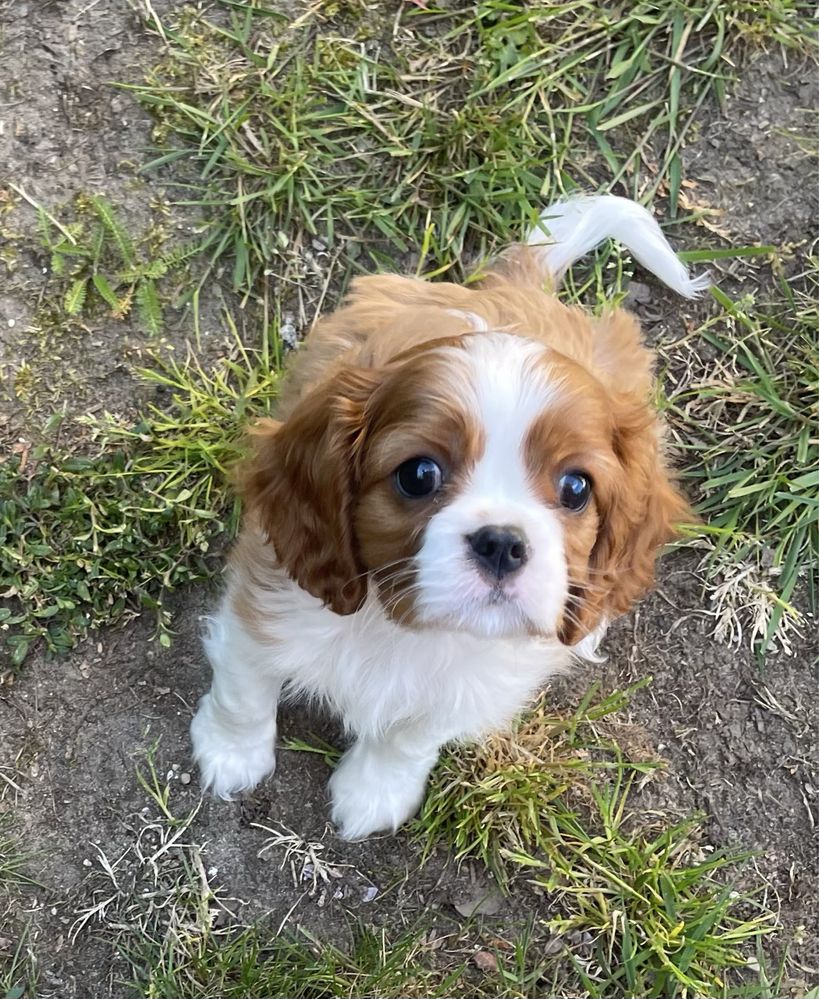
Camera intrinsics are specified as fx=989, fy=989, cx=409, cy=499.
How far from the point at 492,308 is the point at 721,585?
1.64m

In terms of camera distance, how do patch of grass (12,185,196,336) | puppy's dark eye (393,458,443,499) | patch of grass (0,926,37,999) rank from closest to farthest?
puppy's dark eye (393,458,443,499), patch of grass (0,926,37,999), patch of grass (12,185,196,336)

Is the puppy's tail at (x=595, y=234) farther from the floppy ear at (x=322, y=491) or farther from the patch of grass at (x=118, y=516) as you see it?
the floppy ear at (x=322, y=491)

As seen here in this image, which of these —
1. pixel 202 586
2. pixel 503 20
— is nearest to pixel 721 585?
pixel 202 586

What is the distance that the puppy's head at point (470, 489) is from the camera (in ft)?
6.68

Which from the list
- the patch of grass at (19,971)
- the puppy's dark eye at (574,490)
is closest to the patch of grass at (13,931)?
the patch of grass at (19,971)

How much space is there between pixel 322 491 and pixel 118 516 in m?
1.38

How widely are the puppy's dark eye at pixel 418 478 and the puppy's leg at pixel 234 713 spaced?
32.1 inches

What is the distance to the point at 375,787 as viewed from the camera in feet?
Result: 10.6

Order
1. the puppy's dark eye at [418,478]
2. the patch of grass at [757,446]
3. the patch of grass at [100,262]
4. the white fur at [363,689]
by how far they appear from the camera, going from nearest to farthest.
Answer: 1. the puppy's dark eye at [418,478]
2. the white fur at [363,689]
3. the patch of grass at [100,262]
4. the patch of grass at [757,446]

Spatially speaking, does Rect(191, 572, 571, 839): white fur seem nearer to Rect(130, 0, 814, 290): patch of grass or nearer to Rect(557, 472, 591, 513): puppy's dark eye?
Rect(557, 472, 591, 513): puppy's dark eye

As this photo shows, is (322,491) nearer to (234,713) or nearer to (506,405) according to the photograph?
(506,405)

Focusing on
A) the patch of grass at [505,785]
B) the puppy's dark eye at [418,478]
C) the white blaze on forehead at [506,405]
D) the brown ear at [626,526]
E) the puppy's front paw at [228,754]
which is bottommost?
the patch of grass at [505,785]

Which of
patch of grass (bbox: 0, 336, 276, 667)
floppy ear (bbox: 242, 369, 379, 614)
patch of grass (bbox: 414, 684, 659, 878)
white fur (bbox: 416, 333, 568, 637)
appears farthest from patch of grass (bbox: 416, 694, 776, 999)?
white fur (bbox: 416, 333, 568, 637)

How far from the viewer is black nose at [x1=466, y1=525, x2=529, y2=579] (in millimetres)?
1971
